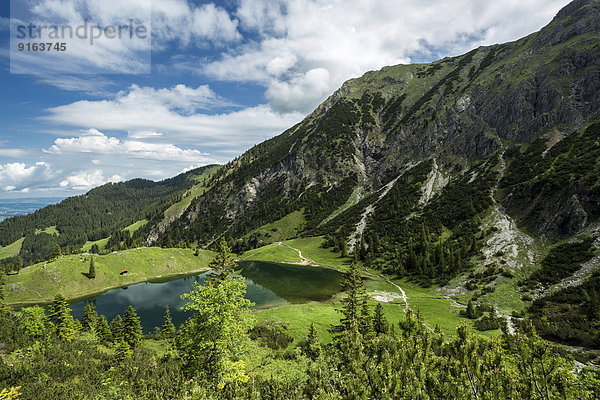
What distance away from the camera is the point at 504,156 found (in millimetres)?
119562

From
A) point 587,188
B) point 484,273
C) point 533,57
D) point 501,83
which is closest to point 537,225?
point 587,188

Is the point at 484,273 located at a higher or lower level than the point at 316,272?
higher

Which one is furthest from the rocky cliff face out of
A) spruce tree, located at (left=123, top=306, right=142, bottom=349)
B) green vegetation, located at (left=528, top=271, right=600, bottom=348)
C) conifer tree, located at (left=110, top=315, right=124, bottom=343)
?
conifer tree, located at (left=110, top=315, right=124, bottom=343)

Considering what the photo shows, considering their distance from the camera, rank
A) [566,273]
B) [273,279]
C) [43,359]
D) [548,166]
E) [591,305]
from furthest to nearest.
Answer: [273,279], [548,166], [566,273], [591,305], [43,359]

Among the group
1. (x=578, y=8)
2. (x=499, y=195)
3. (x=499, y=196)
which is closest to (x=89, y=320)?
(x=499, y=196)

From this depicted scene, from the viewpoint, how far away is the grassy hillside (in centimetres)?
8425

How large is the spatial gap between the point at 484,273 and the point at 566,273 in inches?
614

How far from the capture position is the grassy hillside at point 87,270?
276 feet

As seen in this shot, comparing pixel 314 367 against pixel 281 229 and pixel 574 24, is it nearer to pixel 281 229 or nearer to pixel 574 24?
pixel 281 229

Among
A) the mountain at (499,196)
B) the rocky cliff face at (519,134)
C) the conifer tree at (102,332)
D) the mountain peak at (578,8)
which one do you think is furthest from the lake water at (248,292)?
the mountain peak at (578,8)

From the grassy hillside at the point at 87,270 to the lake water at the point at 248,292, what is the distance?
7.17 meters

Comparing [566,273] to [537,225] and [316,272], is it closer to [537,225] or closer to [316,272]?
[537,225]

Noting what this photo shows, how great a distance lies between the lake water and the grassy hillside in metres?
7.17

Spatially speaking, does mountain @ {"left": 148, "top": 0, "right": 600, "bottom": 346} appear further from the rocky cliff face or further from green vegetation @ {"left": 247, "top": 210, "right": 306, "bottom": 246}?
green vegetation @ {"left": 247, "top": 210, "right": 306, "bottom": 246}
